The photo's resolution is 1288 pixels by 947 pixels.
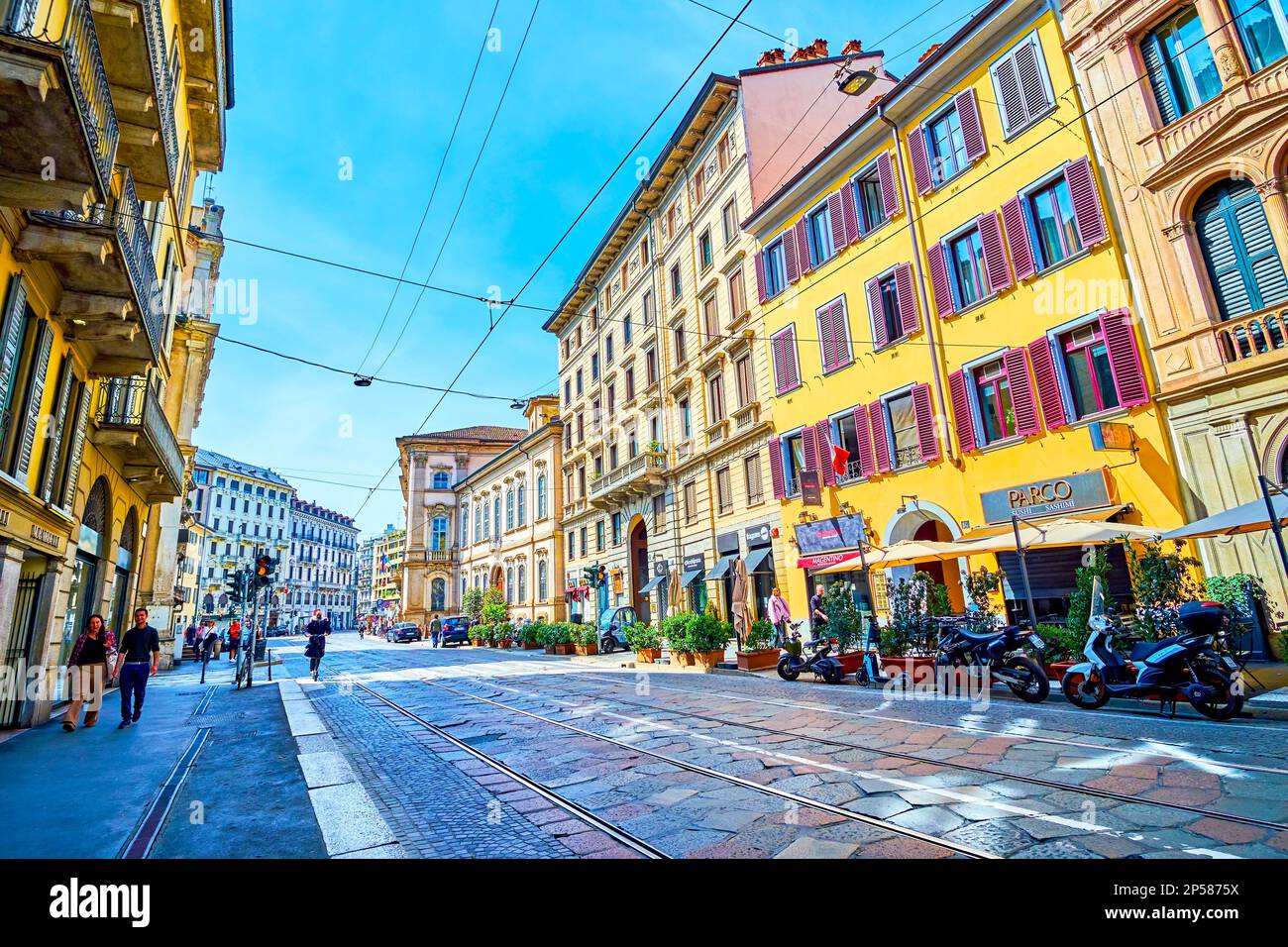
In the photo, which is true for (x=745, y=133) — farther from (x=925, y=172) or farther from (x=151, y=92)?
(x=151, y=92)

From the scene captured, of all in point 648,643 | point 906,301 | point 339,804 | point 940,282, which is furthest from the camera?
point 648,643

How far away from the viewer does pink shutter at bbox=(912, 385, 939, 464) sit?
614 inches

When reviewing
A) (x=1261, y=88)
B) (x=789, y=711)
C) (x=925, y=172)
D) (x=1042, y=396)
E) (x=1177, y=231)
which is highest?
(x=925, y=172)

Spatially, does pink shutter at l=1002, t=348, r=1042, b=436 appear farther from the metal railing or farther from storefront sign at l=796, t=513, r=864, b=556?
the metal railing

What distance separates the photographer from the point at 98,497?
1296 cm

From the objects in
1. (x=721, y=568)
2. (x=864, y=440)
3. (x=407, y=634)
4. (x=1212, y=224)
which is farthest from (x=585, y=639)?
(x=407, y=634)

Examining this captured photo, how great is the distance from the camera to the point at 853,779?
16.6 feet

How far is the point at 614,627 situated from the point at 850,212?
1782cm

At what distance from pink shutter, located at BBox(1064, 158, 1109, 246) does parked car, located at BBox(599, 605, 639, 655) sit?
17763 millimetres

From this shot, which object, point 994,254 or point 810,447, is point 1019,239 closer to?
point 994,254

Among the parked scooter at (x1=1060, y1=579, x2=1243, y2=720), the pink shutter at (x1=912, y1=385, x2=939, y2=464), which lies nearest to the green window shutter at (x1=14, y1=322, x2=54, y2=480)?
the parked scooter at (x1=1060, y1=579, x2=1243, y2=720)

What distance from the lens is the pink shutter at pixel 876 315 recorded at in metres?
17.2
